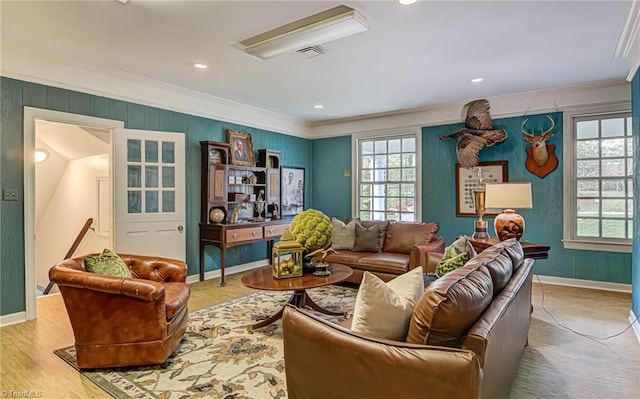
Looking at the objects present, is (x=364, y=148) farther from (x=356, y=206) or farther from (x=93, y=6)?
(x=93, y=6)

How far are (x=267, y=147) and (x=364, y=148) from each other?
1.78m

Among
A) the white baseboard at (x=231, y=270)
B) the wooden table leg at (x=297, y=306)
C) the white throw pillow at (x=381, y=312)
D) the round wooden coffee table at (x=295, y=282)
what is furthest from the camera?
the white baseboard at (x=231, y=270)

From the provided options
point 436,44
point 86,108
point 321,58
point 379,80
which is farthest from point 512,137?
point 86,108

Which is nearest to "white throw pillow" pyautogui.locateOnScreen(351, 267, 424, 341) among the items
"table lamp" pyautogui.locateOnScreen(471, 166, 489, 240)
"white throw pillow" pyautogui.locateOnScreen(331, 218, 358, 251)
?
"table lamp" pyautogui.locateOnScreen(471, 166, 489, 240)

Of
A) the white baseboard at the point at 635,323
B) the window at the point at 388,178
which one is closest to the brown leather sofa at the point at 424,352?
the white baseboard at the point at 635,323

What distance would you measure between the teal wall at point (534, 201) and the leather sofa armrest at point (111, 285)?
4.46 metres

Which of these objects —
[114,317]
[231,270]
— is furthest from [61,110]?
Answer: [231,270]

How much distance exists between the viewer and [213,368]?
2.45 metres

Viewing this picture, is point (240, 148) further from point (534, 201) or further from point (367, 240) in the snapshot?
point (534, 201)

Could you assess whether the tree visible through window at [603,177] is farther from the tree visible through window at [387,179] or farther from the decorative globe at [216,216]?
the decorative globe at [216,216]

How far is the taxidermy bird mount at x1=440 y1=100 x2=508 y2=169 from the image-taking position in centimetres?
501

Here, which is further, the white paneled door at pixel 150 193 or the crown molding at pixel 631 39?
the white paneled door at pixel 150 193

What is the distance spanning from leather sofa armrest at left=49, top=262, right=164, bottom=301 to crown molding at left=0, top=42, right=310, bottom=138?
2.28 meters

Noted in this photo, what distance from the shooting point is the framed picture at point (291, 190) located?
630 cm
